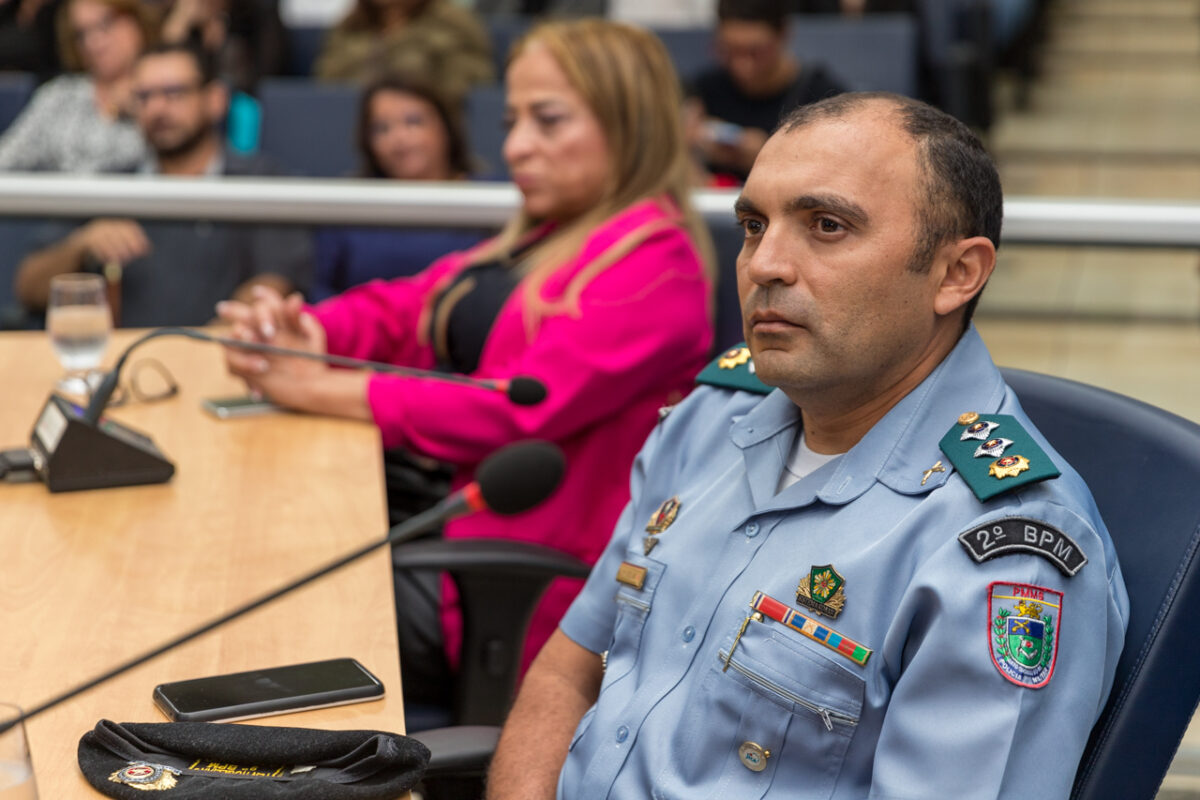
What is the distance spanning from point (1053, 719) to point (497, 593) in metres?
0.82

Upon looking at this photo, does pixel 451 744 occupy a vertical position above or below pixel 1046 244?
below

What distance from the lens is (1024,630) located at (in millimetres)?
999

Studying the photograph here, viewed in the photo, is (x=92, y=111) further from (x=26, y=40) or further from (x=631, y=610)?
(x=631, y=610)

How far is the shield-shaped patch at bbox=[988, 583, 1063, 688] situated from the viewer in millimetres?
992

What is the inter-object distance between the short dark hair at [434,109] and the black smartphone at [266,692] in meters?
2.30

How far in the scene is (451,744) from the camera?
128 cm

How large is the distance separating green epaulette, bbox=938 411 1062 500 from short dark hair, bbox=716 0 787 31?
2.89m

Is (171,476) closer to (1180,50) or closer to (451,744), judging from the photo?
(451,744)

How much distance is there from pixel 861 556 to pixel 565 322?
86 centimetres

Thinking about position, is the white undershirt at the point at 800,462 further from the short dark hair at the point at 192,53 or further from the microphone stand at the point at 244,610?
the short dark hair at the point at 192,53

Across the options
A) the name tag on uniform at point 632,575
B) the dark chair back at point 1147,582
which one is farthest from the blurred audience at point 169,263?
the dark chair back at point 1147,582

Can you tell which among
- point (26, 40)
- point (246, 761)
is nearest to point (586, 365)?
point (246, 761)

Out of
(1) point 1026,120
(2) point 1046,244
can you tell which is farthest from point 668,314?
(1) point 1026,120

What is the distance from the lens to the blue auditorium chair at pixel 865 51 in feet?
14.1
